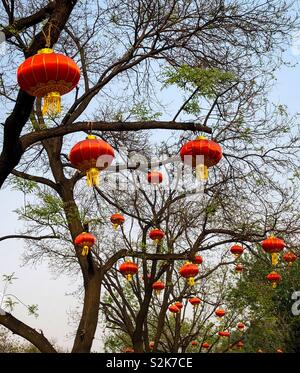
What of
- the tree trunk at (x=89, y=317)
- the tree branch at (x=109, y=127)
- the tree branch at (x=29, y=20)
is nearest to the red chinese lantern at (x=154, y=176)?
the tree trunk at (x=89, y=317)

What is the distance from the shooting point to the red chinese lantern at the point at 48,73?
4.40 metres

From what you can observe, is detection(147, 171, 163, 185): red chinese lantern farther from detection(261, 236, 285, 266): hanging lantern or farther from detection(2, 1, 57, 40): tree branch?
detection(2, 1, 57, 40): tree branch

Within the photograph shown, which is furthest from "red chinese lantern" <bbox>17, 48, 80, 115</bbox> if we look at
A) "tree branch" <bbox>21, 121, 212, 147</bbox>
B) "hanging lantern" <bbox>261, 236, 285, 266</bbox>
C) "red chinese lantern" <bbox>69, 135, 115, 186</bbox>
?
"hanging lantern" <bbox>261, 236, 285, 266</bbox>

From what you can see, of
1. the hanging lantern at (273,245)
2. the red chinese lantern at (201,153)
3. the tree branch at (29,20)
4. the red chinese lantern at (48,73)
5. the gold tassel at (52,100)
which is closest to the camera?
the red chinese lantern at (48,73)

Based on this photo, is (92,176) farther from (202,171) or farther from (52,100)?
(202,171)

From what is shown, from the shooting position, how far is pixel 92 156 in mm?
5277

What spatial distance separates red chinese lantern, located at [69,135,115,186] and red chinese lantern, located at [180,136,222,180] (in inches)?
35.8

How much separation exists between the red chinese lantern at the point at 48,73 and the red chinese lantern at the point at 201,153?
163 centimetres

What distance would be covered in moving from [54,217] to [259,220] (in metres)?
4.26

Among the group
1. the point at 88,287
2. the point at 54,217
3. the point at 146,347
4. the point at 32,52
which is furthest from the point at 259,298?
the point at 32,52

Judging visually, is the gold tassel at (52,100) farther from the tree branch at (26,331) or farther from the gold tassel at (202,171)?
the tree branch at (26,331)

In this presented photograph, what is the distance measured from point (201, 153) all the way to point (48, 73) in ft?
6.66

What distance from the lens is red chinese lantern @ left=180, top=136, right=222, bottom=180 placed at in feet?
18.2

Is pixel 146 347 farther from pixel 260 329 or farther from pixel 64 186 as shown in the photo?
pixel 260 329
